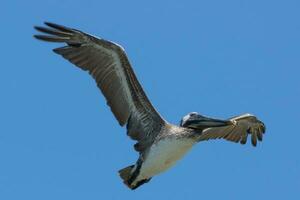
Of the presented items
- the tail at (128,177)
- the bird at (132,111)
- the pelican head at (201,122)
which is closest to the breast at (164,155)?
the bird at (132,111)

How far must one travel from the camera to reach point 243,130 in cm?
1958

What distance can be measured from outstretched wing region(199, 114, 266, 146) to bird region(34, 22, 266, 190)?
7.61 ft

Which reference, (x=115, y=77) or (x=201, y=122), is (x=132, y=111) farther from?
(x=201, y=122)

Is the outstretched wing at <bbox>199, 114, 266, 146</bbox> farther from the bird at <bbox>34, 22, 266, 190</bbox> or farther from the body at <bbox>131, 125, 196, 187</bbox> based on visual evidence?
the body at <bbox>131, 125, 196, 187</bbox>

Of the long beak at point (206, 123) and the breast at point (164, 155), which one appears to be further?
the long beak at point (206, 123)

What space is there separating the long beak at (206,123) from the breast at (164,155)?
45 cm

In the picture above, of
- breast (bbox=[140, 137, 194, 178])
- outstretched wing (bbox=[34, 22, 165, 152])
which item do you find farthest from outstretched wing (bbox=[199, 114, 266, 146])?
breast (bbox=[140, 137, 194, 178])

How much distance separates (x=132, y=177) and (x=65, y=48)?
275cm

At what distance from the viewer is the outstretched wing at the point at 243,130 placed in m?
19.3

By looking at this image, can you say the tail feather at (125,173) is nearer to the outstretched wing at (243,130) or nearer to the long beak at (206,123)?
the long beak at (206,123)

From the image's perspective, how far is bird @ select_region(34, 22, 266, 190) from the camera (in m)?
16.3

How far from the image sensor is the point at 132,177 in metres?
16.6

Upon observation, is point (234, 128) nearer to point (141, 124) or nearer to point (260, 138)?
point (260, 138)

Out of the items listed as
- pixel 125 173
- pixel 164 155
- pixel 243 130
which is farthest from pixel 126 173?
pixel 243 130
